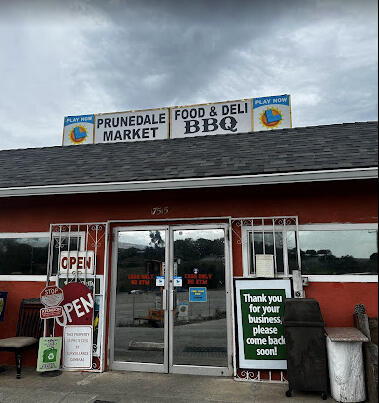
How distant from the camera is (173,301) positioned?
225 inches

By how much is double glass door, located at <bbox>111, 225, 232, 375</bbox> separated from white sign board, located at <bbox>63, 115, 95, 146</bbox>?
4.33 meters

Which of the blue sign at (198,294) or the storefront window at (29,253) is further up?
the storefront window at (29,253)

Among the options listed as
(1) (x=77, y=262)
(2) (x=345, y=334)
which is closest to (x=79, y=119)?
(1) (x=77, y=262)

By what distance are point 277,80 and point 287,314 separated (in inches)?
265

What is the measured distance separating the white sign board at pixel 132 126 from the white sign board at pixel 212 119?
34cm

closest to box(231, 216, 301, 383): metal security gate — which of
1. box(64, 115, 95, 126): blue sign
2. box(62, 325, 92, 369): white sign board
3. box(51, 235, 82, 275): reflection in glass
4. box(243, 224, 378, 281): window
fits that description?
box(243, 224, 378, 281): window

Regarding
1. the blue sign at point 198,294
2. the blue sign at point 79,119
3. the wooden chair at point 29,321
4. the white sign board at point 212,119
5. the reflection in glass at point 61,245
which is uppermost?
the blue sign at point 79,119

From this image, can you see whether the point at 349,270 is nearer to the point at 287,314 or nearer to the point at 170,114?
the point at 287,314

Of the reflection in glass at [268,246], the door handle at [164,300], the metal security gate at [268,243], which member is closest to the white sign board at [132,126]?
the metal security gate at [268,243]

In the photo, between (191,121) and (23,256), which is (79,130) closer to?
(191,121)

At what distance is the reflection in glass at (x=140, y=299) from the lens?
5758mm

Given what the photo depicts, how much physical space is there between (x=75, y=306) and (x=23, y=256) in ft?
4.98

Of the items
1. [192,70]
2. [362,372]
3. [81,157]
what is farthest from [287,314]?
[81,157]

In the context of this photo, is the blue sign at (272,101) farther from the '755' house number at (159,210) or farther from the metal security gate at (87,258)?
the metal security gate at (87,258)
